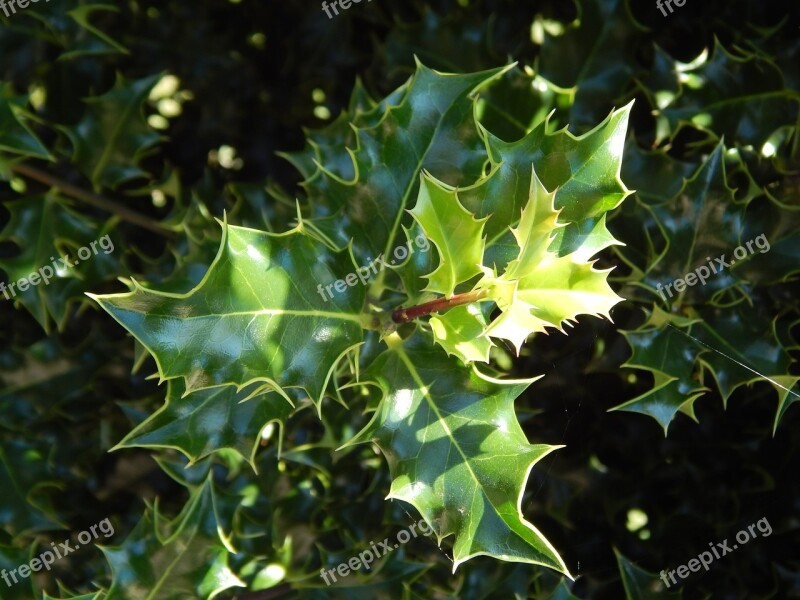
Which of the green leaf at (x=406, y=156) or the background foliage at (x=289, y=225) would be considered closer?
the green leaf at (x=406, y=156)

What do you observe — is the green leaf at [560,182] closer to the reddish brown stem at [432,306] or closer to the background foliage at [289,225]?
the reddish brown stem at [432,306]

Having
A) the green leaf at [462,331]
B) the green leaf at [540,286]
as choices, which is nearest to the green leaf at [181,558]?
the green leaf at [462,331]

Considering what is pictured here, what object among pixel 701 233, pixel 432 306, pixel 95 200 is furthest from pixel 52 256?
pixel 701 233

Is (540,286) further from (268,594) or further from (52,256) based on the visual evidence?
(52,256)

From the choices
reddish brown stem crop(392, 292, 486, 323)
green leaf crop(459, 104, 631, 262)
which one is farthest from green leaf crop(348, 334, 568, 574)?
green leaf crop(459, 104, 631, 262)

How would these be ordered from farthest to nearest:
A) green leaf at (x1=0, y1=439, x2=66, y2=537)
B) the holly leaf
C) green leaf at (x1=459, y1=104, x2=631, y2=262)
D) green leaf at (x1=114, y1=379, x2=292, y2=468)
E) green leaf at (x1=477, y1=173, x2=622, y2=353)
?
green leaf at (x1=0, y1=439, x2=66, y2=537), the holly leaf, green leaf at (x1=114, y1=379, x2=292, y2=468), green leaf at (x1=459, y1=104, x2=631, y2=262), green leaf at (x1=477, y1=173, x2=622, y2=353)

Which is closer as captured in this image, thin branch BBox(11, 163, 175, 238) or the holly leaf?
the holly leaf

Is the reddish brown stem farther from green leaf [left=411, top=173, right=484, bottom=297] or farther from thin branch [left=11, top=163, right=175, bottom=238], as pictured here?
thin branch [left=11, top=163, right=175, bottom=238]
